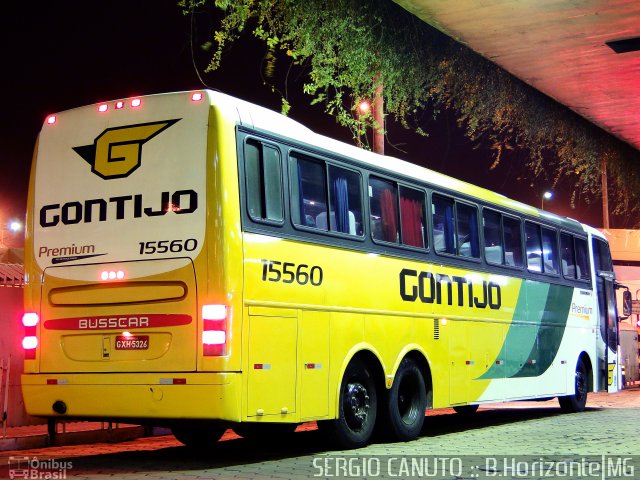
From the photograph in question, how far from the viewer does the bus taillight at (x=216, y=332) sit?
30.0ft

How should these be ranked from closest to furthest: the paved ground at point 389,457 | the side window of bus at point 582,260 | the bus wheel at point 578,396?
1. the paved ground at point 389,457
2. the bus wheel at point 578,396
3. the side window of bus at point 582,260

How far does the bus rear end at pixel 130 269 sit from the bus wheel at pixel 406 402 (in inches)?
128

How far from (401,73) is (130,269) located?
4468 millimetres

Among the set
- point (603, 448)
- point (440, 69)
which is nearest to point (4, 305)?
point (440, 69)

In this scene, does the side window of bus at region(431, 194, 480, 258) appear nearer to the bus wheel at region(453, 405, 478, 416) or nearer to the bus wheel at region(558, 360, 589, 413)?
the bus wheel at region(453, 405, 478, 416)

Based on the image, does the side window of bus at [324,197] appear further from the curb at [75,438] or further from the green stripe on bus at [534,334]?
the curb at [75,438]

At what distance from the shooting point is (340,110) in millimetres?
12758

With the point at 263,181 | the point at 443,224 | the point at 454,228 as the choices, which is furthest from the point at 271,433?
the point at 263,181

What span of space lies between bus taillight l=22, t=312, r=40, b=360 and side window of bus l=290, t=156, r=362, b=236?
116 inches

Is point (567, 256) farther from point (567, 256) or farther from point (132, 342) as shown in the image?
point (132, 342)

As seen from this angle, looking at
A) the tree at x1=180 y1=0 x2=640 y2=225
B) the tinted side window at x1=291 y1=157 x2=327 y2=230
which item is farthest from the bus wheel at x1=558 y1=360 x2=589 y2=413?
the tinted side window at x1=291 y1=157 x2=327 y2=230

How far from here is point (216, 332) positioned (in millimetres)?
9164

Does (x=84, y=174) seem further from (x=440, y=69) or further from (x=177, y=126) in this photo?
(x=440, y=69)

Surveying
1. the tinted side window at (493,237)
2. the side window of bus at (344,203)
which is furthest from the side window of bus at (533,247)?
the side window of bus at (344,203)
